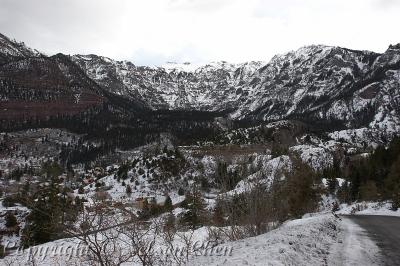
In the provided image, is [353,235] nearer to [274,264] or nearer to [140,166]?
[274,264]

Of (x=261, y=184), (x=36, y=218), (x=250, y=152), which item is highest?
(x=250, y=152)

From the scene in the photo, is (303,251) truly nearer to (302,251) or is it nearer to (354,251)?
(302,251)

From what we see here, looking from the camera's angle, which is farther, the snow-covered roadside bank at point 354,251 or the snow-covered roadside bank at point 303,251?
the snow-covered roadside bank at point 354,251

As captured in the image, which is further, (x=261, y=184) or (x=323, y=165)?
(x=323, y=165)

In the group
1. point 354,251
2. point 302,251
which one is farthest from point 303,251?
point 354,251

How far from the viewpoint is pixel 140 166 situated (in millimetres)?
155750

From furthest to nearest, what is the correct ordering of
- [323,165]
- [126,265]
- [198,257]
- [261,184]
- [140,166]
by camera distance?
[140,166]
[323,165]
[261,184]
[126,265]
[198,257]

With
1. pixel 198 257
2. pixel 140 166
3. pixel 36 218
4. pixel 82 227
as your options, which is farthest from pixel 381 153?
pixel 140 166

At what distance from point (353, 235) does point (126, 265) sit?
973cm

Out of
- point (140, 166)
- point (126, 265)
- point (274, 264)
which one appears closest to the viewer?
point (274, 264)

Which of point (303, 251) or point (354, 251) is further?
point (354, 251)

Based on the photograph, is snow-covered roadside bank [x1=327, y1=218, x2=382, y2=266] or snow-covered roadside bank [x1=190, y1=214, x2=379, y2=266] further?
snow-covered roadside bank [x1=327, y1=218, x2=382, y2=266]

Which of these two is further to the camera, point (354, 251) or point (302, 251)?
point (354, 251)

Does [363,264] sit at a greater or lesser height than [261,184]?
lesser
